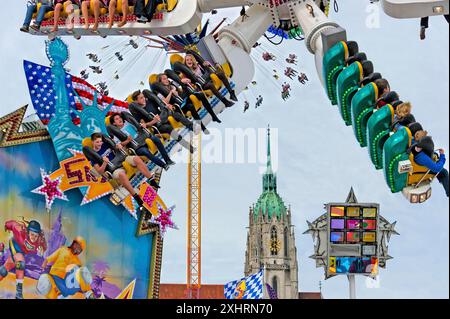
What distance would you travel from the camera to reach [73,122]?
16.9 m

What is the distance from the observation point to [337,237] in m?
16.0

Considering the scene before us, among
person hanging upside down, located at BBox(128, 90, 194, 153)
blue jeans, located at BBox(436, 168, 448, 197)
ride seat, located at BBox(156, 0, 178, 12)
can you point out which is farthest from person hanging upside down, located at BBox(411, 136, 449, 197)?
ride seat, located at BBox(156, 0, 178, 12)

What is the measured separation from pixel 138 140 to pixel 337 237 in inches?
173

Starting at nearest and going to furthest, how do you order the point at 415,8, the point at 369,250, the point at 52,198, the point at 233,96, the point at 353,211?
the point at 415,8
the point at 233,96
the point at 369,250
the point at 353,211
the point at 52,198

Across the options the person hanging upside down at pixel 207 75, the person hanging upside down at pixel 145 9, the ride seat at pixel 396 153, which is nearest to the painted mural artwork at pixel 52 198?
the person hanging upside down at pixel 145 9

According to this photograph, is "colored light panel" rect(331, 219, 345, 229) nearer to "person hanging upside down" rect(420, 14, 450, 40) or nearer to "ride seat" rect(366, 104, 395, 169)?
"ride seat" rect(366, 104, 395, 169)

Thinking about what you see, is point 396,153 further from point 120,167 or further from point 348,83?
point 120,167

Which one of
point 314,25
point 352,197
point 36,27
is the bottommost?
point 352,197

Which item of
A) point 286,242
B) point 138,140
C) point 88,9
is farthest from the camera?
point 286,242

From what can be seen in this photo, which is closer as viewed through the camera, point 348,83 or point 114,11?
point 348,83

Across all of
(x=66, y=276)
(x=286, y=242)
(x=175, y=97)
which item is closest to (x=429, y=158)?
(x=175, y=97)

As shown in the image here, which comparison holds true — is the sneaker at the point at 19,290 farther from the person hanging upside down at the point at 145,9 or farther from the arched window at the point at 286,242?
the arched window at the point at 286,242

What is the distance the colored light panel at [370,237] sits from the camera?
1606 cm

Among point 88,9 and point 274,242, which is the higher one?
point 274,242
